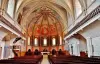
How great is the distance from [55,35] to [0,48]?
58.4 ft

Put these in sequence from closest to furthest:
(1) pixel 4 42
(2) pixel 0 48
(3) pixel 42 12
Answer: (2) pixel 0 48
(1) pixel 4 42
(3) pixel 42 12

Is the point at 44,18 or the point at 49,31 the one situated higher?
the point at 44,18

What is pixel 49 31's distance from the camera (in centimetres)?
3075

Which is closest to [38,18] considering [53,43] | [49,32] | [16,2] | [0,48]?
[49,32]

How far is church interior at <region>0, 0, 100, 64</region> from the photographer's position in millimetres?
10098

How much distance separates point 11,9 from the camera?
15445 millimetres

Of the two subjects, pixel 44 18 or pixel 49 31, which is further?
pixel 49 31

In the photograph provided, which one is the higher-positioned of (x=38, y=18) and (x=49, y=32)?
(x=38, y=18)

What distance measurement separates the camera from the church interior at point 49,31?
10098 millimetres

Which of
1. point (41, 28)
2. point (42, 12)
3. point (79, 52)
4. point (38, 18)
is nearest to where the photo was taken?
point (79, 52)

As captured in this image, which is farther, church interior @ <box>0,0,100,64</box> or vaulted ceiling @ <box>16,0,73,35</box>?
vaulted ceiling @ <box>16,0,73,35</box>

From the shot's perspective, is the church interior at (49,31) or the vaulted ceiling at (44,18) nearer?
the church interior at (49,31)

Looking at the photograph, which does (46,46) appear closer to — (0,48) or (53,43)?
(53,43)

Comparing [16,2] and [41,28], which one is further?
[41,28]
